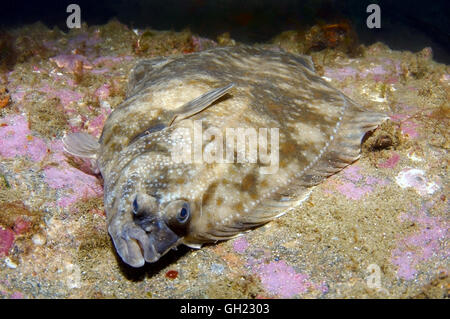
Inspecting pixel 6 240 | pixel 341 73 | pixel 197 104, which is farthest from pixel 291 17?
pixel 6 240

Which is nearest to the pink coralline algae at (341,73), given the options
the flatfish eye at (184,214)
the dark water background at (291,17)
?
the dark water background at (291,17)

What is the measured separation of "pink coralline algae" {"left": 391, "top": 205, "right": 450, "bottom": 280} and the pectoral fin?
265 cm

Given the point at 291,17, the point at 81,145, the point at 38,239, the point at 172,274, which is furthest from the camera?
the point at 291,17

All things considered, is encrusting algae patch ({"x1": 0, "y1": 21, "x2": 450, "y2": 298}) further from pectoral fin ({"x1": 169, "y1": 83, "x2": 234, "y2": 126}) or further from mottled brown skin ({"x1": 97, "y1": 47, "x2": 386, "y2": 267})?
pectoral fin ({"x1": 169, "y1": 83, "x2": 234, "y2": 126})

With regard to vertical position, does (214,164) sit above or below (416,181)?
above

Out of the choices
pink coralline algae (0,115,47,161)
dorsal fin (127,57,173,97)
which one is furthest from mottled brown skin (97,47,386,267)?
pink coralline algae (0,115,47,161)

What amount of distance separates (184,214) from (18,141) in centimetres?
330

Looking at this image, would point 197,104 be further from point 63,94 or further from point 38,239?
point 63,94

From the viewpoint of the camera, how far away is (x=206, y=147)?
3430mm

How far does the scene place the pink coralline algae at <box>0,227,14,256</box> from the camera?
336 centimetres

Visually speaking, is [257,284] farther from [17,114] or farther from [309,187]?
[17,114]

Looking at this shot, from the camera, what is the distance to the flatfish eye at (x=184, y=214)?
299cm

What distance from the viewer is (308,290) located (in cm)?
309

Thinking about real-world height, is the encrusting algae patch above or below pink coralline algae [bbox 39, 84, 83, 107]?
below
